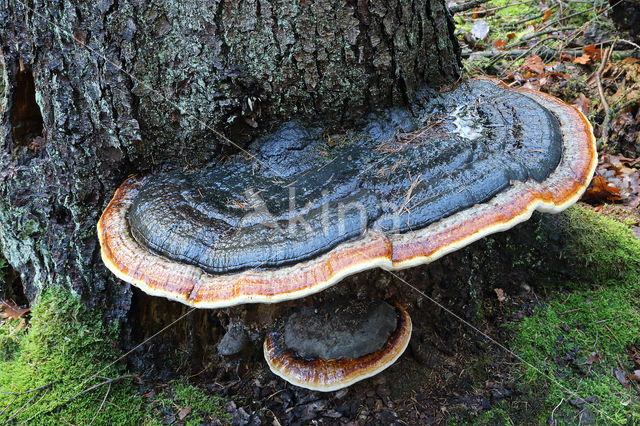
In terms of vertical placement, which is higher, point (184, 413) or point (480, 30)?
point (480, 30)

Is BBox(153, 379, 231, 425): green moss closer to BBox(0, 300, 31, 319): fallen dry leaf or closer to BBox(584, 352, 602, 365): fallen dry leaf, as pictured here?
BBox(0, 300, 31, 319): fallen dry leaf

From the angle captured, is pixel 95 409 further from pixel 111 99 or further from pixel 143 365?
pixel 111 99

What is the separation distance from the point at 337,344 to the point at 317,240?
976mm

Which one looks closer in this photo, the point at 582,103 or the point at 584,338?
the point at 584,338

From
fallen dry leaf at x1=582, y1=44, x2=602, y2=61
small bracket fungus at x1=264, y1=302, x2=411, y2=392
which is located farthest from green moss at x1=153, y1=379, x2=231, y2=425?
fallen dry leaf at x1=582, y1=44, x2=602, y2=61

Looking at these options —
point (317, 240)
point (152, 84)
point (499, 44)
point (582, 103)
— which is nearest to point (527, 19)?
point (499, 44)

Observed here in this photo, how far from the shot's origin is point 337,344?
239cm

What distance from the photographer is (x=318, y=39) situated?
7.32ft

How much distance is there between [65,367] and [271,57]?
2257 mm

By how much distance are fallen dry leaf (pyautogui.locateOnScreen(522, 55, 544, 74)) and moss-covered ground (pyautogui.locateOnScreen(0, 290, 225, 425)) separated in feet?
16.5

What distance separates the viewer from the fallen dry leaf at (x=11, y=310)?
3.28m

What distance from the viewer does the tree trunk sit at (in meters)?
2.17

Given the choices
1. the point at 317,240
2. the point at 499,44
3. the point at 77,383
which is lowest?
the point at 77,383

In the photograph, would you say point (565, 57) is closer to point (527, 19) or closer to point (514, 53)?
point (514, 53)
